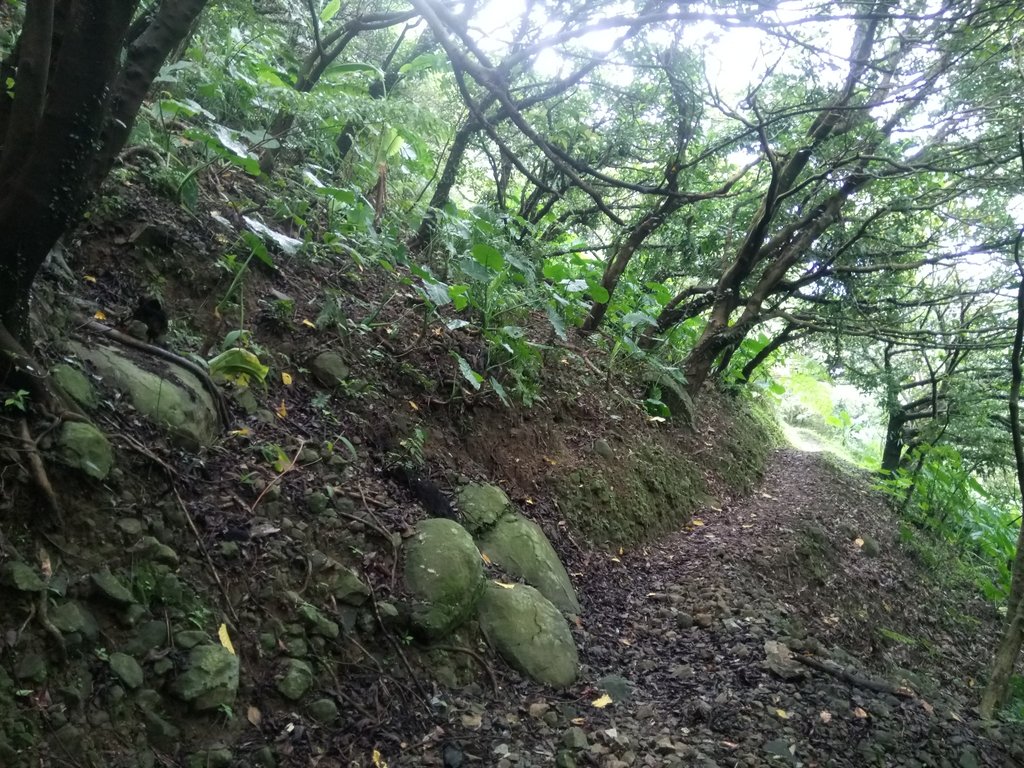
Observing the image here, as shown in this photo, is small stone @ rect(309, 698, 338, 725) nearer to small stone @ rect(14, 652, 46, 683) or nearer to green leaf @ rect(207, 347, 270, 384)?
small stone @ rect(14, 652, 46, 683)

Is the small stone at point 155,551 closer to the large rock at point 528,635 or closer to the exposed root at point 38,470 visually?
the exposed root at point 38,470

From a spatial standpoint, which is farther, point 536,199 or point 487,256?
point 536,199

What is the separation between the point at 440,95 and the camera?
24.2ft

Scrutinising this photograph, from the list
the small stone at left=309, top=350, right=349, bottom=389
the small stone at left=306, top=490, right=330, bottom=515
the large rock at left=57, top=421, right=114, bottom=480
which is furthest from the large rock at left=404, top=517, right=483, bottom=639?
the large rock at left=57, top=421, right=114, bottom=480

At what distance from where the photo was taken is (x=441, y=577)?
333 centimetres

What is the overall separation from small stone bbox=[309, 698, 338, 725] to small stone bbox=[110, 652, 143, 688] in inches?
26.7

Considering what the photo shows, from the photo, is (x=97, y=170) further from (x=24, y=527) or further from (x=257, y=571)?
(x=257, y=571)

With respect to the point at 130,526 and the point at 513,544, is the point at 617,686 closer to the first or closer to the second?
the point at 513,544

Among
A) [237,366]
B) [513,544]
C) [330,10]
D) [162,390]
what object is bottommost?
[513,544]

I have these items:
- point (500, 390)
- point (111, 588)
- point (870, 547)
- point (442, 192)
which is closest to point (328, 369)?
point (500, 390)

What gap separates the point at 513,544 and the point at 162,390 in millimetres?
2283

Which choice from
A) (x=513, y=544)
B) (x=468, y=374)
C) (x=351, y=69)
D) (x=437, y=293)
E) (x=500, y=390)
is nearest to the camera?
(x=513, y=544)

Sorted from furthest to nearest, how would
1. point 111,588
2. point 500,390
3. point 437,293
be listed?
point 500,390, point 437,293, point 111,588

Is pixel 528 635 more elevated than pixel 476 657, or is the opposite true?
pixel 528 635
